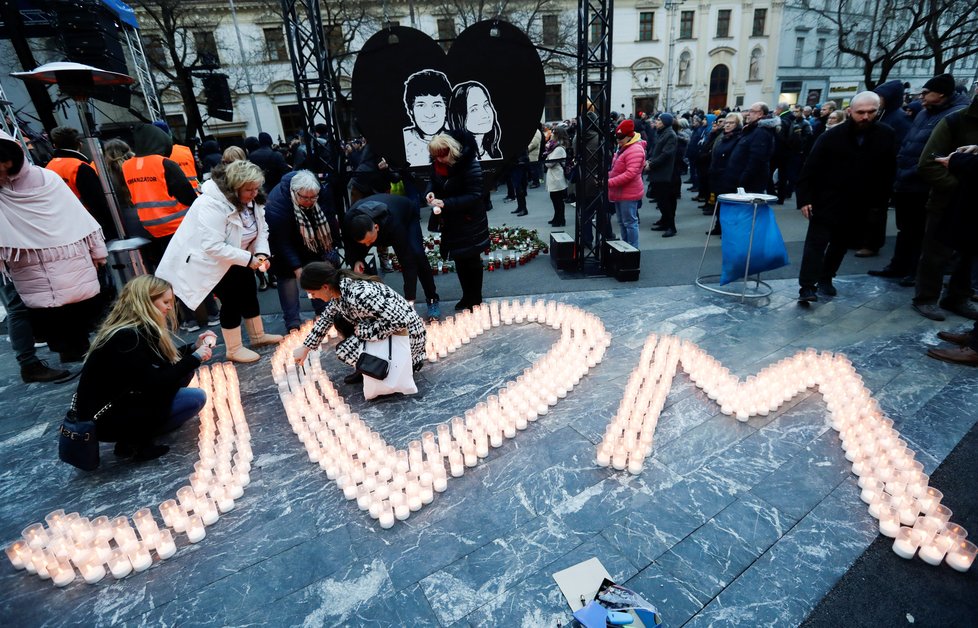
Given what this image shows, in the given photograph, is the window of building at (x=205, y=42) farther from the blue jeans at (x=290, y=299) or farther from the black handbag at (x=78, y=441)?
the black handbag at (x=78, y=441)

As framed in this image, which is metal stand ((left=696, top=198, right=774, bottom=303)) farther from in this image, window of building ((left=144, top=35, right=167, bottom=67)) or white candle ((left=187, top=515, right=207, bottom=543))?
window of building ((left=144, top=35, right=167, bottom=67))

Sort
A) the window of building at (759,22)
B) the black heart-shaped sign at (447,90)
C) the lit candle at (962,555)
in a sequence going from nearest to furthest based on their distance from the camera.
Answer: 1. the lit candle at (962,555)
2. the black heart-shaped sign at (447,90)
3. the window of building at (759,22)

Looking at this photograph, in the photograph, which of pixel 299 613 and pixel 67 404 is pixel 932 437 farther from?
pixel 67 404

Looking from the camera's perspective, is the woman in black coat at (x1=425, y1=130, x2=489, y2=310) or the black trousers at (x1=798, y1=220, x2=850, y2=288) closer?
the woman in black coat at (x1=425, y1=130, x2=489, y2=310)

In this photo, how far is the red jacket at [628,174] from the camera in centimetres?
723

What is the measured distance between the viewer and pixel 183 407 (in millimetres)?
3816

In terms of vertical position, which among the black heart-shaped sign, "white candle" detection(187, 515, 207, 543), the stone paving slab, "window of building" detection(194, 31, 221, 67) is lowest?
the stone paving slab

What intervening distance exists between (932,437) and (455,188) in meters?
4.35

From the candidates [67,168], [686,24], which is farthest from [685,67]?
[67,168]

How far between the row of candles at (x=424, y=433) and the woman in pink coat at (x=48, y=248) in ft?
6.46

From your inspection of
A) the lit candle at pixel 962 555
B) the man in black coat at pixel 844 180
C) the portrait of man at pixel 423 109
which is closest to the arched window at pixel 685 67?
the portrait of man at pixel 423 109

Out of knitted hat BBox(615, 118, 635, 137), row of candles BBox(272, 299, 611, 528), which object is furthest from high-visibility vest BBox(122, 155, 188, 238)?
knitted hat BBox(615, 118, 635, 137)

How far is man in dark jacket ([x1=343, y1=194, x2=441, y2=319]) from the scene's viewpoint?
4.72m

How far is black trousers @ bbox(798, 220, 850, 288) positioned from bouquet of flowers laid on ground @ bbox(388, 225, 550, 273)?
150 inches
